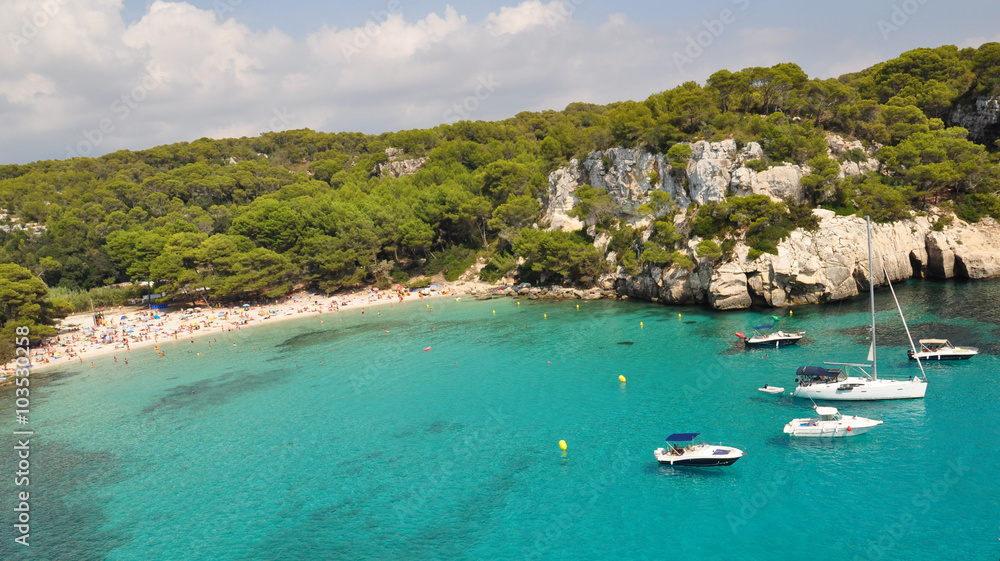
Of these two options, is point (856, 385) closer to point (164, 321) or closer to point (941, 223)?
point (941, 223)

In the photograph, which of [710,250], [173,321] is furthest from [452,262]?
[710,250]

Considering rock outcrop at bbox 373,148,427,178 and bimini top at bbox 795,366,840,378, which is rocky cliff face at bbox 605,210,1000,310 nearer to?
bimini top at bbox 795,366,840,378

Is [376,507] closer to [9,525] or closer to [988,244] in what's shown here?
[9,525]

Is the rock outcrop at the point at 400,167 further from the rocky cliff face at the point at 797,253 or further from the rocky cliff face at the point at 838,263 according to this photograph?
the rocky cliff face at the point at 838,263

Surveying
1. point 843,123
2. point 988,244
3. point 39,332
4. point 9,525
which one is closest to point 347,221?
point 39,332

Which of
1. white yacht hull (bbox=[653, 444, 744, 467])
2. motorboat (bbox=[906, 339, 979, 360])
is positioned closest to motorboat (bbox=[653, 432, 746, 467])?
white yacht hull (bbox=[653, 444, 744, 467])

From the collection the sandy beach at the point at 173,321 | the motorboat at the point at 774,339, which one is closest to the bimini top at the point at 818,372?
the motorboat at the point at 774,339
